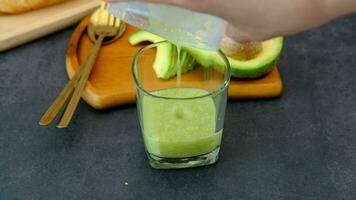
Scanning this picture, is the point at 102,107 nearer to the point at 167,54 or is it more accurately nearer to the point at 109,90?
the point at 109,90

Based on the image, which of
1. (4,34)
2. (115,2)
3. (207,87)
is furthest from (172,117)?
(4,34)

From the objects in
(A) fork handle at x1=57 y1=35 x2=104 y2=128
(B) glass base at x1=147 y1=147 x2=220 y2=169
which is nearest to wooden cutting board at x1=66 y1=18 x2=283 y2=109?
(A) fork handle at x1=57 y1=35 x2=104 y2=128

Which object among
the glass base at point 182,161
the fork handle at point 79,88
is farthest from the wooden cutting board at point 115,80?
the glass base at point 182,161

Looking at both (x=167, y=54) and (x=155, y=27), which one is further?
(x=167, y=54)

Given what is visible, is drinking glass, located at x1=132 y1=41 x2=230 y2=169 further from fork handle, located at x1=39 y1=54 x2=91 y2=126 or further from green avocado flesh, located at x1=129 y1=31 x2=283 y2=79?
fork handle, located at x1=39 y1=54 x2=91 y2=126

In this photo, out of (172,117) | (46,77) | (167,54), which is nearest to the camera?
(172,117)

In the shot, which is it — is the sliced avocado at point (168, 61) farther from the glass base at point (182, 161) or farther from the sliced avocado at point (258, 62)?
the glass base at point (182, 161)
